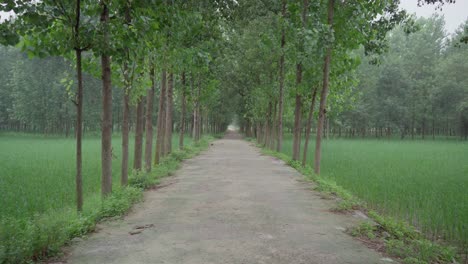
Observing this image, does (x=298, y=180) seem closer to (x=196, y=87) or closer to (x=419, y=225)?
(x=419, y=225)

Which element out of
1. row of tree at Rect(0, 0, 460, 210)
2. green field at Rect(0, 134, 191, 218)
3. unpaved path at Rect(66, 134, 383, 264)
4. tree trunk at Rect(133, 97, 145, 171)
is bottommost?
green field at Rect(0, 134, 191, 218)

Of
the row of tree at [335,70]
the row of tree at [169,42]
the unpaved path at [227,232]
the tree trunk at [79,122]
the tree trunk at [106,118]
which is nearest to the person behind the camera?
the unpaved path at [227,232]

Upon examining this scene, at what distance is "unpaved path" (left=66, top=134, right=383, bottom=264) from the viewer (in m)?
5.16

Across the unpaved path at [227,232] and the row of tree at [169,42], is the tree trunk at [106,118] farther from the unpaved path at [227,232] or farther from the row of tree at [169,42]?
the unpaved path at [227,232]

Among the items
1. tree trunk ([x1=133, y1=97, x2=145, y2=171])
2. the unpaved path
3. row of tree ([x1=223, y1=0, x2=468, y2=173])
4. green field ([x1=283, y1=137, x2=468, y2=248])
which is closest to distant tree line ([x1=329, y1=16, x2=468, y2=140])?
row of tree ([x1=223, y1=0, x2=468, y2=173])

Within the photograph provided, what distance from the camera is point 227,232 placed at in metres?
6.33

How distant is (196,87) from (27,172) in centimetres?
1712

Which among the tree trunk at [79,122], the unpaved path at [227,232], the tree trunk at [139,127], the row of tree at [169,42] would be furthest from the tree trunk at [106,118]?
the tree trunk at [139,127]

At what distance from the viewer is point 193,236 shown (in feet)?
20.0

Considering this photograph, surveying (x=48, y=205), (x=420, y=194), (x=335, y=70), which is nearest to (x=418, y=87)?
(x=335, y=70)

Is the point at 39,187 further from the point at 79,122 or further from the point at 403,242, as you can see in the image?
the point at 403,242

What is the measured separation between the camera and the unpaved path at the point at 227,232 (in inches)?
203

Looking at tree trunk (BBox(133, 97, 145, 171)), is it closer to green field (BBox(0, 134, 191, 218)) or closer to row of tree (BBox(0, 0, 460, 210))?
row of tree (BBox(0, 0, 460, 210))

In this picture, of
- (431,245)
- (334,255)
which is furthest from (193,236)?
(431,245)
